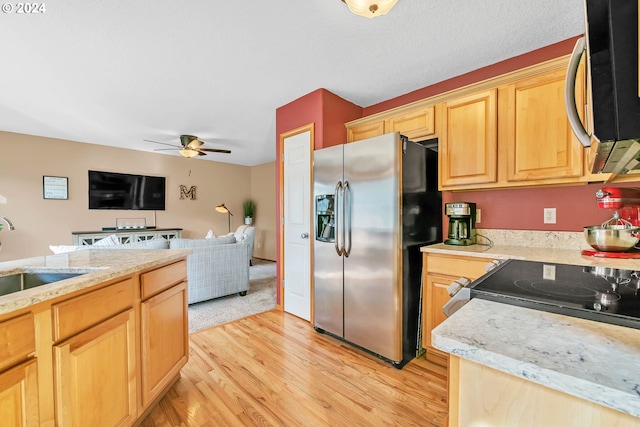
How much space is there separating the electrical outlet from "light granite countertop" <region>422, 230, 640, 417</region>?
72.5 inches

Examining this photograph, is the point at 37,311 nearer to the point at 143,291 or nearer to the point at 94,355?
the point at 94,355

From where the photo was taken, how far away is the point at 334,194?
2400 mm

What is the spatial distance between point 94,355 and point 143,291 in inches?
13.9

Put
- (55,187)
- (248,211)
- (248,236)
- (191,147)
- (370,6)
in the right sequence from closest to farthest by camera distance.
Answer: (370,6)
(191,147)
(55,187)
(248,236)
(248,211)

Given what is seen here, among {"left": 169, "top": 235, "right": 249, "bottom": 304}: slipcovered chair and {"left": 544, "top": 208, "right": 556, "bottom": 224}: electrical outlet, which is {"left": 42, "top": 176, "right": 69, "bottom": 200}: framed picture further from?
{"left": 544, "top": 208, "right": 556, "bottom": 224}: electrical outlet

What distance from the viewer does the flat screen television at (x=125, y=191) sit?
505 cm

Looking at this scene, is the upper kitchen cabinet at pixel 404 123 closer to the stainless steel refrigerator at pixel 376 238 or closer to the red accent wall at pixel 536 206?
the stainless steel refrigerator at pixel 376 238

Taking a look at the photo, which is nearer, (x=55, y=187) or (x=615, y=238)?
(x=615, y=238)

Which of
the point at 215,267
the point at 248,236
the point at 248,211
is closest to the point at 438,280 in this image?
the point at 215,267

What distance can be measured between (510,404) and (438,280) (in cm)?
162

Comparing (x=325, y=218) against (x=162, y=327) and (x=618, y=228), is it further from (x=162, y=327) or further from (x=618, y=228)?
(x=618, y=228)

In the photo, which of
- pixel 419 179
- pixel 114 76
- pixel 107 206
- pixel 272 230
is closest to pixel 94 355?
pixel 419 179

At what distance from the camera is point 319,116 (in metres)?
2.83

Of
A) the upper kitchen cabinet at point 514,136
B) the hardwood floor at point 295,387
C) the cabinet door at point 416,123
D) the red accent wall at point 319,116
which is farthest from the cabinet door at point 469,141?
the hardwood floor at point 295,387
